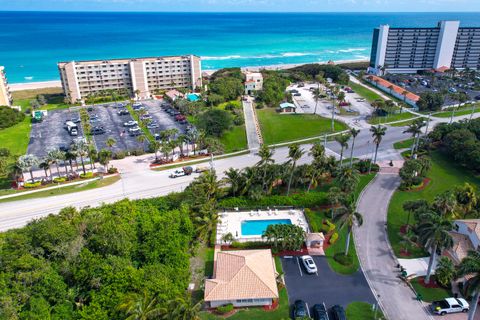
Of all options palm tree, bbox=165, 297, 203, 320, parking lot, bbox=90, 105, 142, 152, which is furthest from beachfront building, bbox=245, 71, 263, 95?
palm tree, bbox=165, 297, 203, 320

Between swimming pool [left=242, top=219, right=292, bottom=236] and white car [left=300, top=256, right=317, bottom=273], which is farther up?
swimming pool [left=242, top=219, right=292, bottom=236]

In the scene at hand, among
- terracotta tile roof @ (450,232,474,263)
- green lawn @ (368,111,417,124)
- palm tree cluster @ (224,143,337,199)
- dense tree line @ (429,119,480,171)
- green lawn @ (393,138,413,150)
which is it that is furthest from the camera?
green lawn @ (368,111,417,124)

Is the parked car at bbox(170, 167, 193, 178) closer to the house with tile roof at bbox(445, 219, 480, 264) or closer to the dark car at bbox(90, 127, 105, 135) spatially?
the dark car at bbox(90, 127, 105, 135)

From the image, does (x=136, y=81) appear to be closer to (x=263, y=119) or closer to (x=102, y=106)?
(x=102, y=106)

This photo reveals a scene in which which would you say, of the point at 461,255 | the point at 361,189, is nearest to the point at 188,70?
the point at 361,189

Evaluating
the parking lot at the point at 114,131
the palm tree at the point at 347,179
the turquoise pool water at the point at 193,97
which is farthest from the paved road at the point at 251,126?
the palm tree at the point at 347,179

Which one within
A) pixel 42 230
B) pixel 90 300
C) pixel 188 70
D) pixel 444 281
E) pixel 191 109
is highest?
pixel 188 70

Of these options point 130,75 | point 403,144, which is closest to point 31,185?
point 130,75
